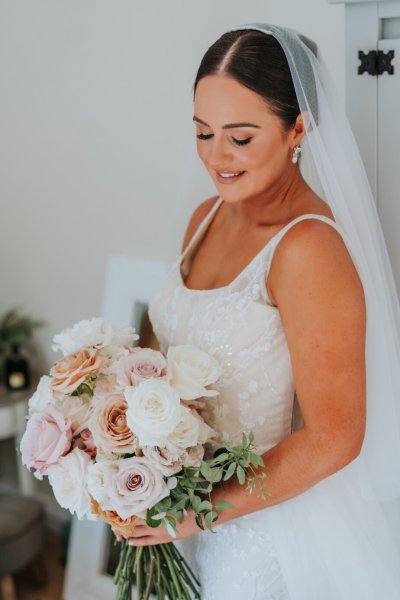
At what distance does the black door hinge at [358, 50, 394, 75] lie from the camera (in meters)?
1.87

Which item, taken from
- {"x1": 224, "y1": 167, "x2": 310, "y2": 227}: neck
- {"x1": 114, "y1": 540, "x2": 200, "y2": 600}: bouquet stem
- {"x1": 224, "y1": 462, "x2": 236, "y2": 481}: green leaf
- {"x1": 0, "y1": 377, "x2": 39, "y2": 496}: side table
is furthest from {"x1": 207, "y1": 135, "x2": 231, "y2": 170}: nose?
{"x1": 0, "y1": 377, "x2": 39, "y2": 496}: side table

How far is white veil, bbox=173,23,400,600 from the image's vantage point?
1608 millimetres

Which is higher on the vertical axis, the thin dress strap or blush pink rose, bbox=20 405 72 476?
the thin dress strap

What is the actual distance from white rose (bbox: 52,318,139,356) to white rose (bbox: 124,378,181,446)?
0.23 metres

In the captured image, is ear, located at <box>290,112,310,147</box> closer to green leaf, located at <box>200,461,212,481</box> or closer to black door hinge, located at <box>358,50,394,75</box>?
black door hinge, located at <box>358,50,394,75</box>

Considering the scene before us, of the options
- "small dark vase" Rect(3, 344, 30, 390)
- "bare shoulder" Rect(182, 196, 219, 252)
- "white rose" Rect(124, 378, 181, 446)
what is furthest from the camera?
"small dark vase" Rect(3, 344, 30, 390)

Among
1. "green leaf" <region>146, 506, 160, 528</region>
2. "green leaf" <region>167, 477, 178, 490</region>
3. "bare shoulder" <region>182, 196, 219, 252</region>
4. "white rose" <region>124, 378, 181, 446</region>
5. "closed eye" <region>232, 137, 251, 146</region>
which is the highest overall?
"closed eye" <region>232, 137, 251, 146</region>

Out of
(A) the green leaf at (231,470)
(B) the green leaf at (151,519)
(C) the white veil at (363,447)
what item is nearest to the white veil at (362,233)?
(C) the white veil at (363,447)

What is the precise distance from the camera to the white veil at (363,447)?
161cm

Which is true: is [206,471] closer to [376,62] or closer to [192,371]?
[192,371]

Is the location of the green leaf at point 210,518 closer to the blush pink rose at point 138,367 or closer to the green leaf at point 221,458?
the green leaf at point 221,458

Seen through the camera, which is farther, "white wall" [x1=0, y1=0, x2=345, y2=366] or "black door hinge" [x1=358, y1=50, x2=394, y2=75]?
"white wall" [x1=0, y1=0, x2=345, y2=366]

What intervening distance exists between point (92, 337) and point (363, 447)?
0.64 meters

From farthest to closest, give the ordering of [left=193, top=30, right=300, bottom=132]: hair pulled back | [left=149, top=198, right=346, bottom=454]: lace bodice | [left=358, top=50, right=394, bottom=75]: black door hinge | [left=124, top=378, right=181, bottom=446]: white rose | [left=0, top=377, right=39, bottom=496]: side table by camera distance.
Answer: [left=0, top=377, right=39, bottom=496]: side table, [left=358, top=50, right=394, bottom=75]: black door hinge, [left=149, top=198, right=346, bottom=454]: lace bodice, [left=193, top=30, right=300, bottom=132]: hair pulled back, [left=124, top=378, right=181, bottom=446]: white rose
